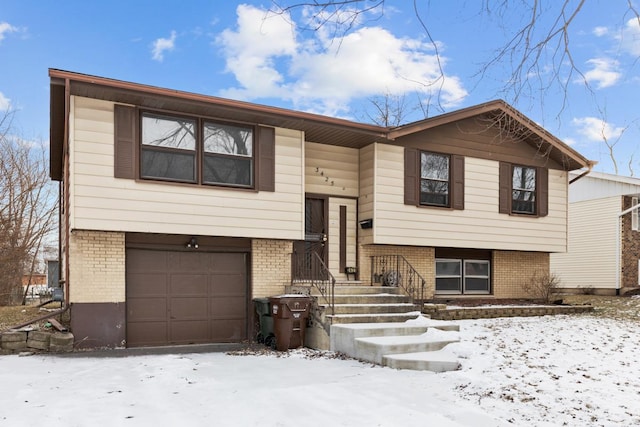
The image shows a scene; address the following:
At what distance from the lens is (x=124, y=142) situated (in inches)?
370

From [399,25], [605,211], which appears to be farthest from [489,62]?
[605,211]

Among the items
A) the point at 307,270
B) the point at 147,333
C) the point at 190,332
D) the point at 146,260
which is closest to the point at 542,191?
the point at 307,270

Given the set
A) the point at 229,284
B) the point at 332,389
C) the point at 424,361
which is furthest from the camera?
the point at 229,284

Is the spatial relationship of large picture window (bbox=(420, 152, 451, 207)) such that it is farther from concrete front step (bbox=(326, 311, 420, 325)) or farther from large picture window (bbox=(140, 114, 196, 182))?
large picture window (bbox=(140, 114, 196, 182))

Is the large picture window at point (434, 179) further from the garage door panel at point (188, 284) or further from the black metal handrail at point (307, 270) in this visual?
the garage door panel at point (188, 284)

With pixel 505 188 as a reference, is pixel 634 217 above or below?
below

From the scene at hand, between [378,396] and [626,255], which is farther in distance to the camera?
[626,255]

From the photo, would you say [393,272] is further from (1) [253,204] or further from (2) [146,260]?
(2) [146,260]

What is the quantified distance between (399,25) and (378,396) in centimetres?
415

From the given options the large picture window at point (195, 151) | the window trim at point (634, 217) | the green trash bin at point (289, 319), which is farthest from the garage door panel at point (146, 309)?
the window trim at point (634, 217)

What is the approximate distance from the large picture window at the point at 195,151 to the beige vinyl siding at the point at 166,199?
0.29 m

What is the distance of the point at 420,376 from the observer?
705cm

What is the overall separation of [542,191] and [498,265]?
2.49 metres

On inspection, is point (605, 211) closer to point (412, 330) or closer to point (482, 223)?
point (482, 223)
